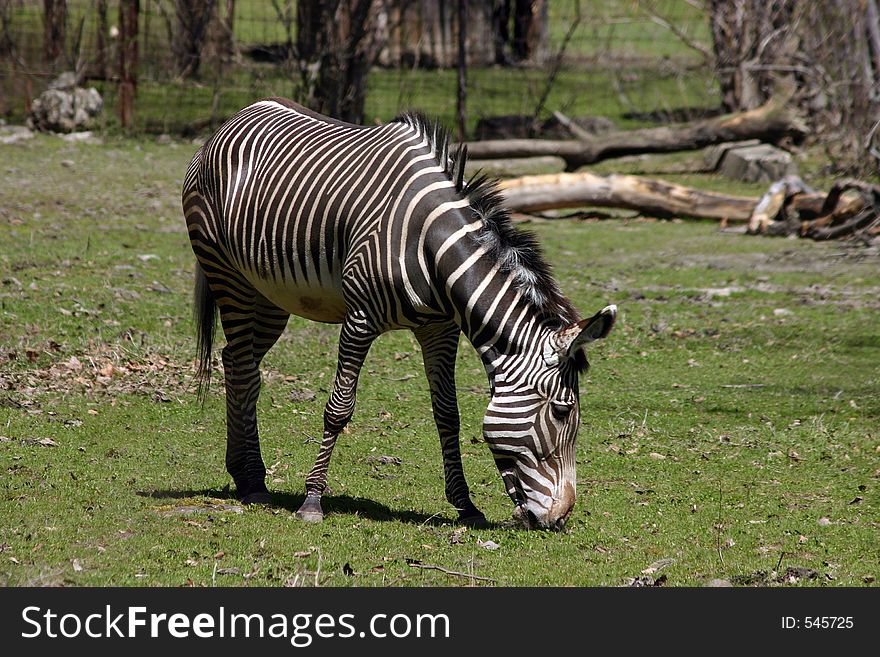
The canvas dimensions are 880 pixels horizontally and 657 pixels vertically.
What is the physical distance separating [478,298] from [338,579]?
154 centimetres

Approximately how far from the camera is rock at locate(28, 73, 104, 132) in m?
18.1

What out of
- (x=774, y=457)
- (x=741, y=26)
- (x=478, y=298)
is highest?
(x=741, y=26)

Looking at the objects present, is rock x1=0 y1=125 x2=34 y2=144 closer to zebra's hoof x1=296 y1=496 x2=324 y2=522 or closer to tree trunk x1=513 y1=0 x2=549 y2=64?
tree trunk x1=513 y1=0 x2=549 y2=64

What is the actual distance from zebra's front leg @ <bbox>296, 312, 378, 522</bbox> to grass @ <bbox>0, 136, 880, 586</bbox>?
177 millimetres

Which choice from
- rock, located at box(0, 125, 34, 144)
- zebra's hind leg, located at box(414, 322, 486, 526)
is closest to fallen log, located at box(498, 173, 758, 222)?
rock, located at box(0, 125, 34, 144)

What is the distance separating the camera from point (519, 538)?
5789 millimetres

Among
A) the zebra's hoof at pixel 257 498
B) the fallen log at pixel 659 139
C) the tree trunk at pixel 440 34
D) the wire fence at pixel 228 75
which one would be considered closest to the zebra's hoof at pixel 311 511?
the zebra's hoof at pixel 257 498

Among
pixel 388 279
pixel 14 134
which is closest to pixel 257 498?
pixel 388 279

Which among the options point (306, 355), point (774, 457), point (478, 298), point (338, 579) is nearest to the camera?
point (338, 579)

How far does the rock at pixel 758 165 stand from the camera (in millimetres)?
18312

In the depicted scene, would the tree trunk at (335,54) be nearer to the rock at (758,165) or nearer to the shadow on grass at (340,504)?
the rock at (758,165)
